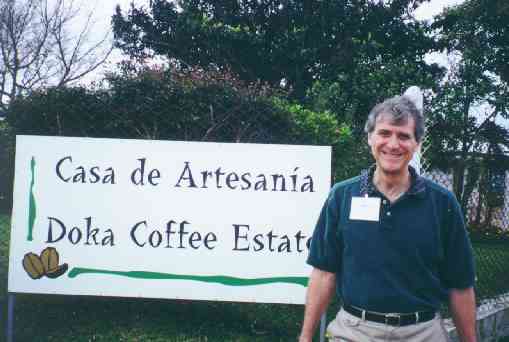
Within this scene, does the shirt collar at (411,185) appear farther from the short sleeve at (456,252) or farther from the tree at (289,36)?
the tree at (289,36)

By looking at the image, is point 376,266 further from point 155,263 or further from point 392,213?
point 155,263

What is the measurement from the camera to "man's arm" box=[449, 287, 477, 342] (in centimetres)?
203

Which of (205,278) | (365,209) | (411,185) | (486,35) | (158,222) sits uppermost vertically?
(486,35)

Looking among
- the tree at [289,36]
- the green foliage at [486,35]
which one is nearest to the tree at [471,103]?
the green foliage at [486,35]

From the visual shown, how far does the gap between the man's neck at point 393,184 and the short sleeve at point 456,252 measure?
0.20 metres

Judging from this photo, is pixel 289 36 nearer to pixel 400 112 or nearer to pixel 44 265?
pixel 44 265

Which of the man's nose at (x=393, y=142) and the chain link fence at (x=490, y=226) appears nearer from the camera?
the man's nose at (x=393, y=142)

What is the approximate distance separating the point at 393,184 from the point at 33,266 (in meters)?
2.89

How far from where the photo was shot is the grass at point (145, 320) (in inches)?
160

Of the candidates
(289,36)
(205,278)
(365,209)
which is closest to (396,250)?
(365,209)

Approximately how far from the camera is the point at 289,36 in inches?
606

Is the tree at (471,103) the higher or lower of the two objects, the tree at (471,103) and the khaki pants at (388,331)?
the higher

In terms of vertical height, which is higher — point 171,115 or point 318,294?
point 171,115

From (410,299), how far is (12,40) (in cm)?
1683
